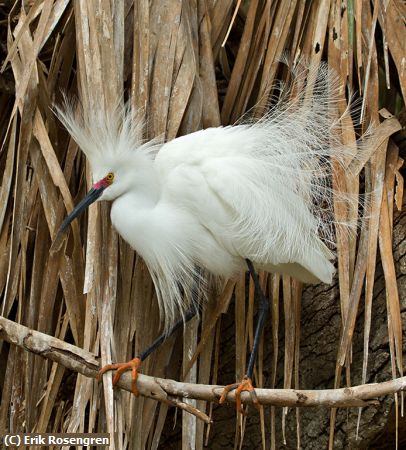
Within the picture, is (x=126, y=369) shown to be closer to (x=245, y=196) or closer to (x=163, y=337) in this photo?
(x=163, y=337)

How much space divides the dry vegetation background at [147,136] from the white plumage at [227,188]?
7 cm

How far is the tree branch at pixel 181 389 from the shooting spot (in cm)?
175

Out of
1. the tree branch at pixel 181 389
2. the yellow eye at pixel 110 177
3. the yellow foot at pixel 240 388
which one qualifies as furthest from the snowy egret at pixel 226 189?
the tree branch at pixel 181 389

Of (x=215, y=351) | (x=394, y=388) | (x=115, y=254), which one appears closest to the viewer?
(x=394, y=388)

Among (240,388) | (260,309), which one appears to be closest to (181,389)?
(240,388)

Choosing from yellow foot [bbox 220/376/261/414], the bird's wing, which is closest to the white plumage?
the bird's wing

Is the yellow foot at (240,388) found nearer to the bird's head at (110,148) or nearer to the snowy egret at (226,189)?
the snowy egret at (226,189)

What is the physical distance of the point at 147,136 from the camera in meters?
2.52

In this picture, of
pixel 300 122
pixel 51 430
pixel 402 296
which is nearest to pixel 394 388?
pixel 402 296

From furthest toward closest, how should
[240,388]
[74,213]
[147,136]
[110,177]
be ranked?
[147,136]
[110,177]
[74,213]
[240,388]

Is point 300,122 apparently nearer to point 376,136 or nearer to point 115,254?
point 376,136

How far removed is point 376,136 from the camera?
2.46 meters

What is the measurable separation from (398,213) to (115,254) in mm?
899

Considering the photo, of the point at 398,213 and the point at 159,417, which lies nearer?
the point at 159,417
